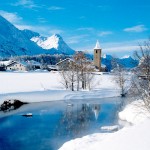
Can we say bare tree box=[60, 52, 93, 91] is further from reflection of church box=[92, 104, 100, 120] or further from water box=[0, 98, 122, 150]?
reflection of church box=[92, 104, 100, 120]

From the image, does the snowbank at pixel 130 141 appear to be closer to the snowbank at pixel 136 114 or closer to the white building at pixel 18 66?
the snowbank at pixel 136 114

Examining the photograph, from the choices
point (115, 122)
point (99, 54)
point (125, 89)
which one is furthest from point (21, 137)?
point (99, 54)

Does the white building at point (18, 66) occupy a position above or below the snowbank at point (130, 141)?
above

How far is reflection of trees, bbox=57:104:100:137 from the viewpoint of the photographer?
3068 centimetres

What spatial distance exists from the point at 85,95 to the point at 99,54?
59.3 metres

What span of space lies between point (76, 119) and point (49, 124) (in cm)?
421

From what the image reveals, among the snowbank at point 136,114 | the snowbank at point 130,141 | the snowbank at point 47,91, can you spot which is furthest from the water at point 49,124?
the snowbank at point 130,141

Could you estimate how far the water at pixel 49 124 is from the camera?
2650cm

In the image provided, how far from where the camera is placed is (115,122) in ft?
114

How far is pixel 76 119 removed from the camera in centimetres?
3788

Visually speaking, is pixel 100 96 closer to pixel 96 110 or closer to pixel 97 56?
pixel 96 110

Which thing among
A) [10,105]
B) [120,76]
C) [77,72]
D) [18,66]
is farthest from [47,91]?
[18,66]

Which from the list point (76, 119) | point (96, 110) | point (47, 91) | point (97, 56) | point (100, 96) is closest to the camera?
point (76, 119)

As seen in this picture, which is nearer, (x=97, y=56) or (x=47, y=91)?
(x=47, y=91)
